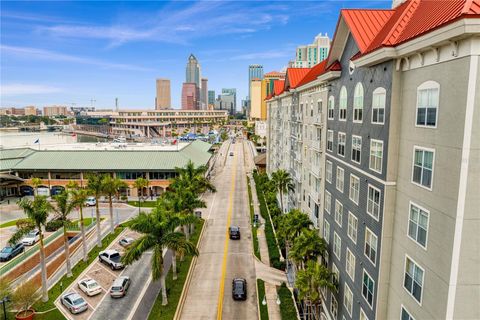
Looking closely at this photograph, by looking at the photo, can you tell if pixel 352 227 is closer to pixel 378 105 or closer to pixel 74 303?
pixel 378 105

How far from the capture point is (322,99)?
32406mm

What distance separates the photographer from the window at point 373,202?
19281mm

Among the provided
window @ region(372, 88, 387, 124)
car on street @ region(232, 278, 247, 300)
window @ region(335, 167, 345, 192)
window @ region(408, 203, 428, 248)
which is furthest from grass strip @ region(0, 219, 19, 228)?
window @ region(408, 203, 428, 248)

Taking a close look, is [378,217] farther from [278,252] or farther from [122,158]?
[122,158]

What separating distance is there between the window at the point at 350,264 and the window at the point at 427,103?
1142 centimetres

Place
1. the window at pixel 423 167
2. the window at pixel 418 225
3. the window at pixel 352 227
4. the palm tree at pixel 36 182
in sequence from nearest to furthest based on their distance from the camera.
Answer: the window at pixel 423 167, the window at pixel 418 225, the window at pixel 352 227, the palm tree at pixel 36 182

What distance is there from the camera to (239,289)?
3347 centimetres

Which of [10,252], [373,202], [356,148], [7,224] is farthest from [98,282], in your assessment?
[373,202]

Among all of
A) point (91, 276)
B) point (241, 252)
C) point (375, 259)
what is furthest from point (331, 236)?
point (91, 276)

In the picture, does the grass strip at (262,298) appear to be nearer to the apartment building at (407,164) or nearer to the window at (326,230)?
the apartment building at (407,164)

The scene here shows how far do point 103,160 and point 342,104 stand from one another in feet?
201

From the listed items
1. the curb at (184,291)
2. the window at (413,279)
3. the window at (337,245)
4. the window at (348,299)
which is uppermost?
the window at (413,279)

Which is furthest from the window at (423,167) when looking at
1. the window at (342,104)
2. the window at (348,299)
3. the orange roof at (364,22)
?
the window at (348,299)

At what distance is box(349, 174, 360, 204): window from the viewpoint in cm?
2258
